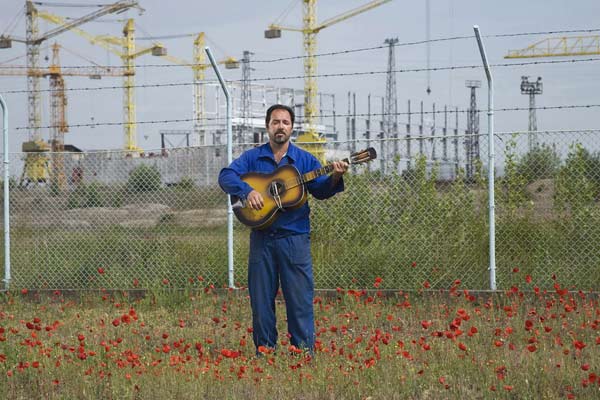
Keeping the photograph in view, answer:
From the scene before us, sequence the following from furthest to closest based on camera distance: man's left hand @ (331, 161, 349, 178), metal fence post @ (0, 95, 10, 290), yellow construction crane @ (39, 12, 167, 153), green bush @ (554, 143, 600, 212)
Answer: yellow construction crane @ (39, 12, 167, 153) < metal fence post @ (0, 95, 10, 290) < green bush @ (554, 143, 600, 212) < man's left hand @ (331, 161, 349, 178)

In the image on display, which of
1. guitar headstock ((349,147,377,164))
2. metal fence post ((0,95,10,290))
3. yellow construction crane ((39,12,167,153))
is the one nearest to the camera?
guitar headstock ((349,147,377,164))

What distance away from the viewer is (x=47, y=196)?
417 inches

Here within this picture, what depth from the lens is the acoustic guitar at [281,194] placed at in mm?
6027

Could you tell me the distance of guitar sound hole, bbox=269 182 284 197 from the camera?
239 inches

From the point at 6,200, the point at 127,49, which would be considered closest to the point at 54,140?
the point at 127,49

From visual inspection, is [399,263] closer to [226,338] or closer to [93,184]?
[226,338]

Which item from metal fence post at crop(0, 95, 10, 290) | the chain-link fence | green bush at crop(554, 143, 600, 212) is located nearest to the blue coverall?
the chain-link fence

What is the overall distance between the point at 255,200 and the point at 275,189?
23 cm

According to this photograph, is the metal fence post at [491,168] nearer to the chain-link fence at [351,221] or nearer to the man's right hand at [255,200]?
the chain-link fence at [351,221]

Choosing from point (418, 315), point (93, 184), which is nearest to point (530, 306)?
point (418, 315)

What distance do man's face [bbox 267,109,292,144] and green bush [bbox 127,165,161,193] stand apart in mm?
4323

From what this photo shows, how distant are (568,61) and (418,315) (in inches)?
108

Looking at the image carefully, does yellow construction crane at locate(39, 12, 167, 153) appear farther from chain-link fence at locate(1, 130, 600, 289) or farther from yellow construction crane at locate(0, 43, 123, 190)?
chain-link fence at locate(1, 130, 600, 289)

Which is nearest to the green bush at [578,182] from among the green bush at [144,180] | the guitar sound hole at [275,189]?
the guitar sound hole at [275,189]
